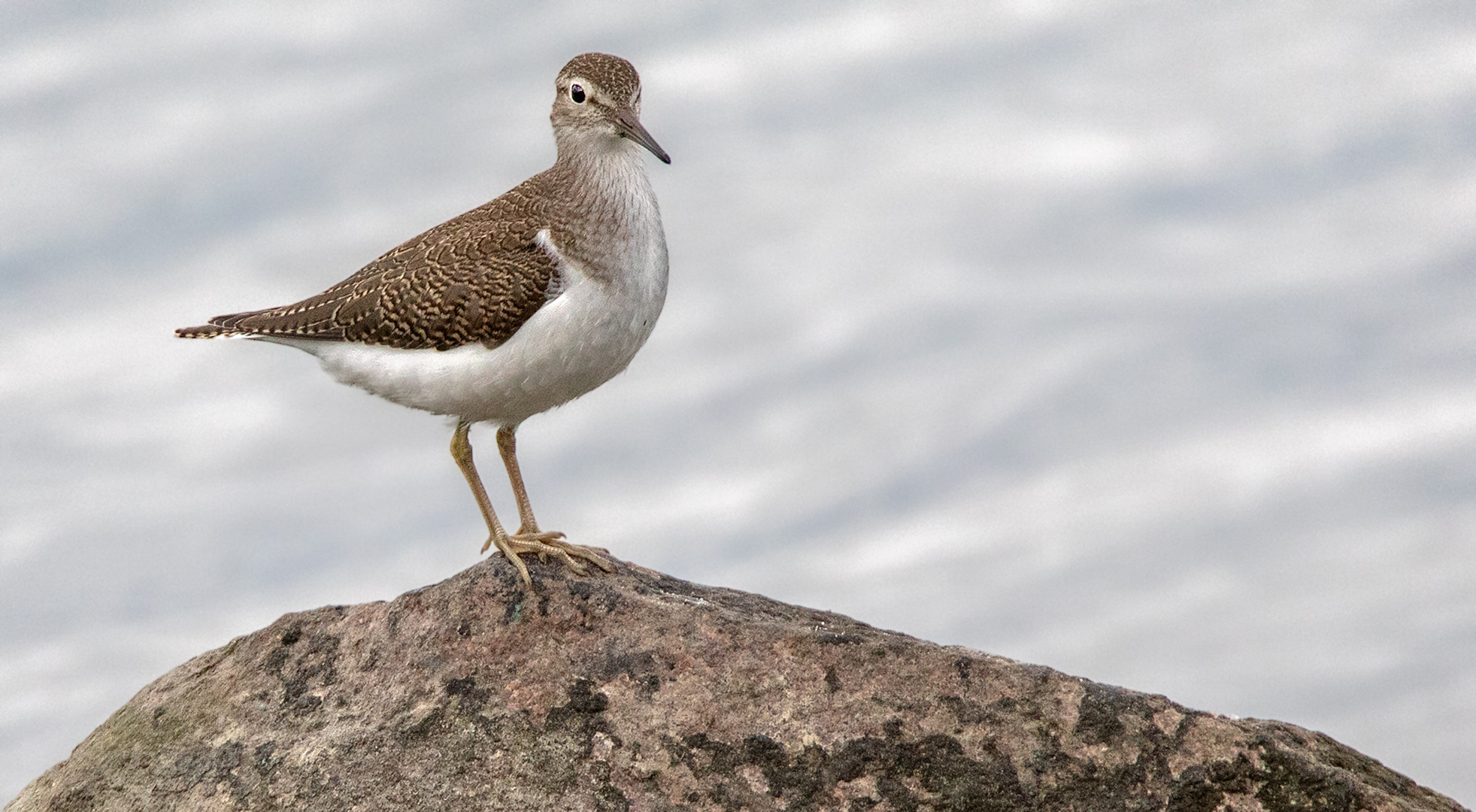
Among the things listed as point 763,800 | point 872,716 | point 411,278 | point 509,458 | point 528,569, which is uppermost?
point 411,278

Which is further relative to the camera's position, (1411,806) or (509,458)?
(509,458)

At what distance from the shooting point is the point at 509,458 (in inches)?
358

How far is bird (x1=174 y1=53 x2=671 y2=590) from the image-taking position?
8.19 meters

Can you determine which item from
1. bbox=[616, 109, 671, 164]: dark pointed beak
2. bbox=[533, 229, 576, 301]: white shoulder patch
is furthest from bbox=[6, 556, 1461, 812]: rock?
bbox=[616, 109, 671, 164]: dark pointed beak

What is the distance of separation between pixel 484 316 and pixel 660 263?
44.0 inches

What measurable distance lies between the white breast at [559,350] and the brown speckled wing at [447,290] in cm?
10

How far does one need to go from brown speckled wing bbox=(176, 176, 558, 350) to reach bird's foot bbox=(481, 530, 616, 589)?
1.21 m

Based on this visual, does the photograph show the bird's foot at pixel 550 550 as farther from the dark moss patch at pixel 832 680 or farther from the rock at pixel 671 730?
the dark moss patch at pixel 832 680

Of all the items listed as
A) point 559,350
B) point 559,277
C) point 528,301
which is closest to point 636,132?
point 559,277

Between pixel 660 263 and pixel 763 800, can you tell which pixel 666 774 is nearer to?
pixel 763 800

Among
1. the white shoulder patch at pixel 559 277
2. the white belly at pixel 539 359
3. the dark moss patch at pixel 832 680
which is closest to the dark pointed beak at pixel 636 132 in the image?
the white belly at pixel 539 359

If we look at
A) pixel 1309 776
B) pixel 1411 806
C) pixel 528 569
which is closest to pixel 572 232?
pixel 528 569

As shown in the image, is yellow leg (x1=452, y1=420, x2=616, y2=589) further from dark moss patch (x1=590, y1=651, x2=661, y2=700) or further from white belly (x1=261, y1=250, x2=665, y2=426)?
dark moss patch (x1=590, y1=651, x2=661, y2=700)

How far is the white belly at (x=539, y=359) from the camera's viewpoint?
8.12m
